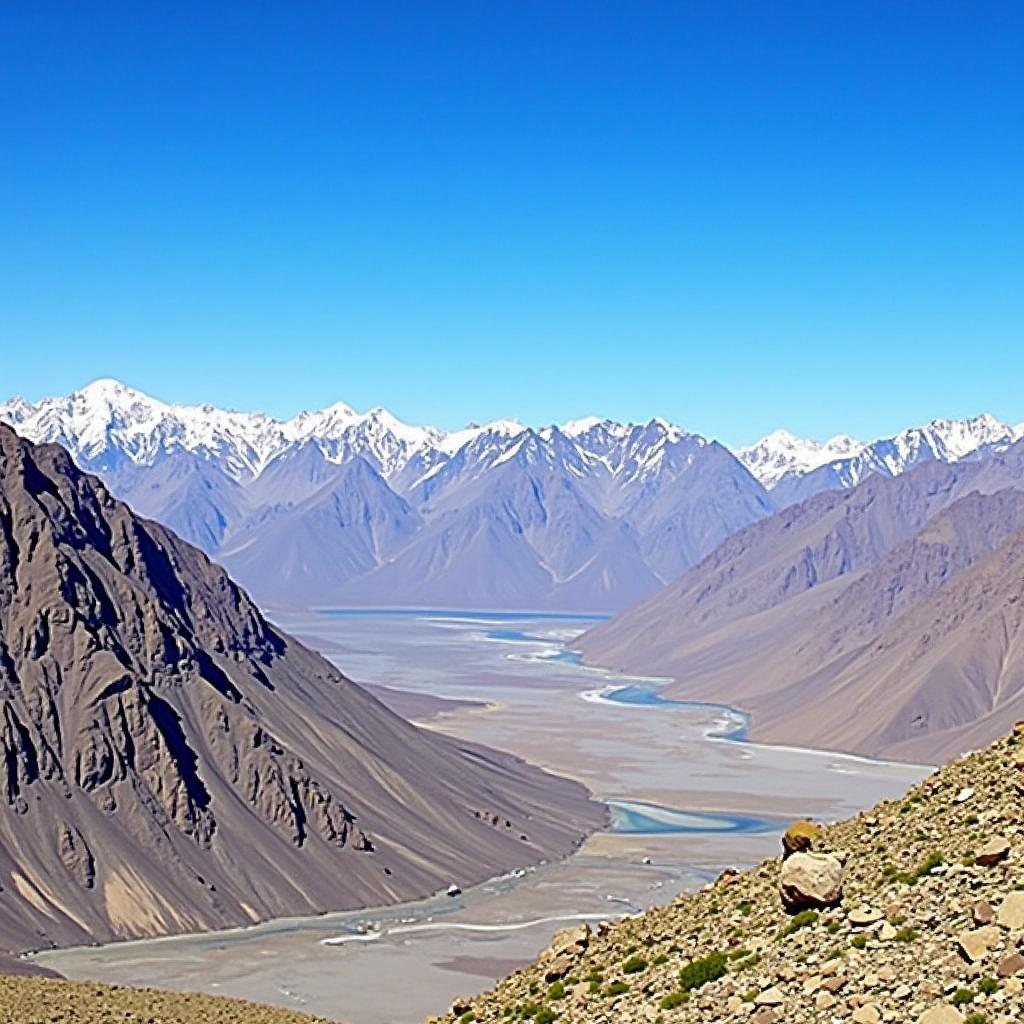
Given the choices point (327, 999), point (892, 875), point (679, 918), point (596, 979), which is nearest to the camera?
point (892, 875)

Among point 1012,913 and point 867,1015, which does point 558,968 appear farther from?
point 1012,913

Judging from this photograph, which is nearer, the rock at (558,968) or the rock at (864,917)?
the rock at (864,917)

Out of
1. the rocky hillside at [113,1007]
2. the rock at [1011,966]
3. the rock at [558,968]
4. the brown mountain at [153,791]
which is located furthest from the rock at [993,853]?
the brown mountain at [153,791]

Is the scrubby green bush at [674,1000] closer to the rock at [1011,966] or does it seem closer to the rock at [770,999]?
the rock at [770,999]

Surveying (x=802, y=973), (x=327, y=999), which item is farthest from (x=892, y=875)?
(x=327, y=999)

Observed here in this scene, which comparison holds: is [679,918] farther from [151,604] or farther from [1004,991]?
[151,604]

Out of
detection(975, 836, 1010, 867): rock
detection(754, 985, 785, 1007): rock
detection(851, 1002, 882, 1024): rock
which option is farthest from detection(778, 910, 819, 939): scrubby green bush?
detection(851, 1002, 882, 1024): rock

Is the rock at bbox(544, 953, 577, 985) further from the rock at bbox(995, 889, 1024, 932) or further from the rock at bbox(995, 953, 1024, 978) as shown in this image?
the rock at bbox(995, 953, 1024, 978)

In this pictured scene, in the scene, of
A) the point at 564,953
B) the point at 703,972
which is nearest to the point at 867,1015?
the point at 703,972
